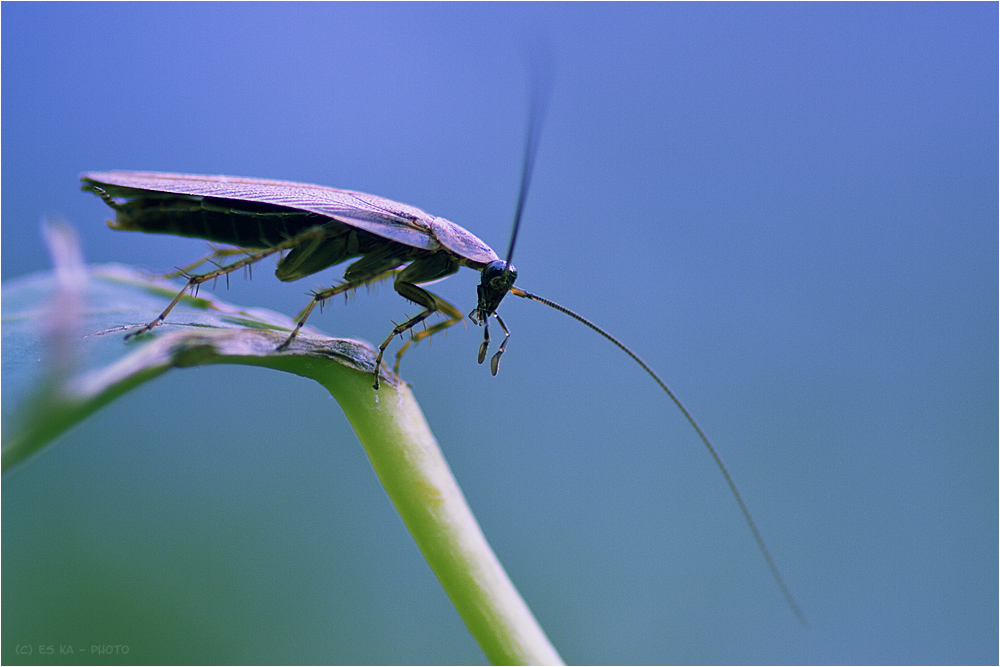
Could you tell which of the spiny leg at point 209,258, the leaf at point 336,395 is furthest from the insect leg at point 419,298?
the leaf at point 336,395

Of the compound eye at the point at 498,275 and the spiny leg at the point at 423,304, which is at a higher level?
the compound eye at the point at 498,275

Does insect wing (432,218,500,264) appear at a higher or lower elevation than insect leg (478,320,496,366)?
higher

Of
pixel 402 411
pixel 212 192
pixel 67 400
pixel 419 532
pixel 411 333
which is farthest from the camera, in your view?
pixel 411 333

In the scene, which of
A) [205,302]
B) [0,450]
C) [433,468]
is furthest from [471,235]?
[0,450]

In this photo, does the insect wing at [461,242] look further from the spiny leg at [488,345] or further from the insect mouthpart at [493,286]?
the spiny leg at [488,345]

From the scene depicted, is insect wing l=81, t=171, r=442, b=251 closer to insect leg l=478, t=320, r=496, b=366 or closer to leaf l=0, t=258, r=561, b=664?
insect leg l=478, t=320, r=496, b=366

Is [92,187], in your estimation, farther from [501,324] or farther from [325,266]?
[501,324]

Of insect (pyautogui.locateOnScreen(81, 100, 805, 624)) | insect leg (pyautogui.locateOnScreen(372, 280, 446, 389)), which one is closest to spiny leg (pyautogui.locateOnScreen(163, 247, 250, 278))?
insect (pyautogui.locateOnScreen(81, 100, 805, 624))

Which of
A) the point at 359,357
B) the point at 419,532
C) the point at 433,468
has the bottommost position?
the point at 419,532
